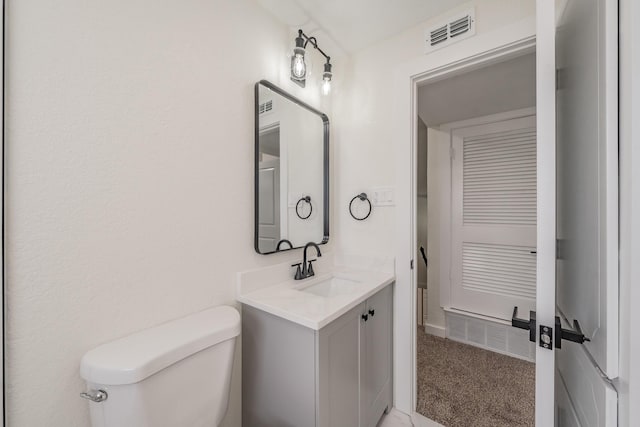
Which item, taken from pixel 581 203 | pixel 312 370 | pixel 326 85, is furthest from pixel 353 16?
pixel 312 370

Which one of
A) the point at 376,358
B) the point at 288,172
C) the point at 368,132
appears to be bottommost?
the point at 376,358

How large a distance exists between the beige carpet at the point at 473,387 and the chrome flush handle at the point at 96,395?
1.63 meters

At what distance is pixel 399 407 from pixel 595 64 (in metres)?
1.80

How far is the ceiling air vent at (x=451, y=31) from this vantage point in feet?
4.39

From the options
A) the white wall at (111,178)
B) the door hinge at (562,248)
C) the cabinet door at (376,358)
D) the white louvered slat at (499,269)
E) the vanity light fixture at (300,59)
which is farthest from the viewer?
the white louvered slat at (499,269)

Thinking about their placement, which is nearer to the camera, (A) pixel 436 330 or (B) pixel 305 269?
(B) pixel 305 269

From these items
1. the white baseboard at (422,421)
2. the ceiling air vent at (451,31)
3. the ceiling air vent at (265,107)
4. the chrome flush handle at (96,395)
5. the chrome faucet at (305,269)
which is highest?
the ceiling air vent at (451,31)

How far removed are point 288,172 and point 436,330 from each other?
2.22 m

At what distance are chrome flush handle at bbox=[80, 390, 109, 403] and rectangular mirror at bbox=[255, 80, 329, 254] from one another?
72 centimetres

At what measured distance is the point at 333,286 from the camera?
1.65 meters

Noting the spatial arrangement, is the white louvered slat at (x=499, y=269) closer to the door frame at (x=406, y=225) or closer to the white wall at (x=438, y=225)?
the white wall at (x=438, y=225)

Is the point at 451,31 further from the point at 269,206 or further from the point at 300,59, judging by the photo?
the point at 269,206

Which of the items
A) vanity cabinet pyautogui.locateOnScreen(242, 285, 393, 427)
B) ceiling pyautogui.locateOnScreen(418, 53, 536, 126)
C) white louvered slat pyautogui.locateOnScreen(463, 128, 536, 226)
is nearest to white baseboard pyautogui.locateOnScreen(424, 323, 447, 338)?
white louvered slat pyautogui.locateOnScreen(463, 128, 536, 226)
